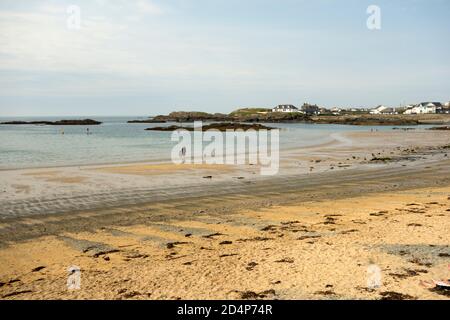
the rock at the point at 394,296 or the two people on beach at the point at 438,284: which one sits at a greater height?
the two people on beach at the point at 438,284

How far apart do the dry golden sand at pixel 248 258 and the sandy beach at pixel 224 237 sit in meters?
0.03

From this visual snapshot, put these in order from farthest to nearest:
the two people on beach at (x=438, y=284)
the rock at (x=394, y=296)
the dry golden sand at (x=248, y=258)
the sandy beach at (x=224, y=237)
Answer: the sandy beach at (x=224, y=237), the dry golden sand at (x=248, y=258), the two people on beach at (x=438, y=284), the rock at (x=394, y=296)

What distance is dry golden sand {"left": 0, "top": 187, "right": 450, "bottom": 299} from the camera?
8.31 m

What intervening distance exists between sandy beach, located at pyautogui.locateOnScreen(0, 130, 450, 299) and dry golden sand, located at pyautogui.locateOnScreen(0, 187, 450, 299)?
1.2 inches

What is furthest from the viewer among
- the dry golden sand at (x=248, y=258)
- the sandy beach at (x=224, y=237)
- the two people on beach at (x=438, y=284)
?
the sandy beach at (x=224, y=237)

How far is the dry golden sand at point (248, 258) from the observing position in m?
8.31

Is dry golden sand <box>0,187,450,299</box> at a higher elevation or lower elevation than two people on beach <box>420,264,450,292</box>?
lower

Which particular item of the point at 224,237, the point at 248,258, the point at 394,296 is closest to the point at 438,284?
the point at 394,296

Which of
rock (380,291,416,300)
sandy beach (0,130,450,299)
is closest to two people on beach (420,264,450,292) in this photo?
sandy beach (0,130,450,299)

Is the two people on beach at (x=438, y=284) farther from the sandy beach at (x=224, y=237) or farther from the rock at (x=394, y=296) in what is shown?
the rock at (x=394, y=296)

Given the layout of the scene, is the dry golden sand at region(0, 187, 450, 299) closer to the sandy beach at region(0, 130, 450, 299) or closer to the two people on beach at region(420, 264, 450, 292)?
the sandy beach at region(0, 130, 450, 299)

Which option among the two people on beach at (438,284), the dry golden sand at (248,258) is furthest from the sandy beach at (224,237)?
the two people on beach at (438,284)
